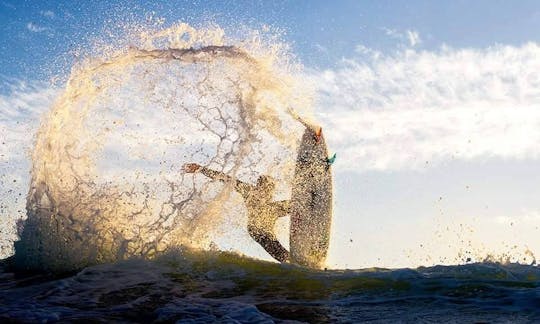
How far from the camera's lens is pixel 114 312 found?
6.55m

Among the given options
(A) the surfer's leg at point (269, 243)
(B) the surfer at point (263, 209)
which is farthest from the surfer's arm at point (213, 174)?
(A) the surfer's leg at point (269, 243)

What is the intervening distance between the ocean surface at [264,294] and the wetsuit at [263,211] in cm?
228

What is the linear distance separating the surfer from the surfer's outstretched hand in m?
0.33

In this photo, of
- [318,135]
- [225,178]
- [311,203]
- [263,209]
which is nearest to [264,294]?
[225,178]

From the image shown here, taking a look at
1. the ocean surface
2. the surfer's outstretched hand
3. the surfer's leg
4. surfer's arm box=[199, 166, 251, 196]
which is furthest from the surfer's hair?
the ocean surface

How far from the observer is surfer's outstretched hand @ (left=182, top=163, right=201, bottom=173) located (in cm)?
1213

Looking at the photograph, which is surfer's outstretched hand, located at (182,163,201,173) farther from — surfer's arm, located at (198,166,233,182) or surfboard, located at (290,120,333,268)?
surfboard, located at (290,120,333,268)

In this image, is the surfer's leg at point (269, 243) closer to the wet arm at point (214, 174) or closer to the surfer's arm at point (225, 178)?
the surfer's arm at point (225, 178)

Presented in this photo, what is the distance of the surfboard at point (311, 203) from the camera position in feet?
43.5

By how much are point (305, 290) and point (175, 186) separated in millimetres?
4668

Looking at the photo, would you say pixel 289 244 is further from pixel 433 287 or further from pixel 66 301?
pixel 66 301

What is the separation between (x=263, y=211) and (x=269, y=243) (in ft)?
2.58

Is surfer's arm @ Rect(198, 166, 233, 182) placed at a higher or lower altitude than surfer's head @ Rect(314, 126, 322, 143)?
lower

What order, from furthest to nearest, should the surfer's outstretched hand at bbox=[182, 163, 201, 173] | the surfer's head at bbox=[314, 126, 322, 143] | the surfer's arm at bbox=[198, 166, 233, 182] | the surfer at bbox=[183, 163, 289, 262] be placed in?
the surfer's head at bbox=[314, 126, 322, 143] < the surfer at bbox=[183, 163, 289, 262] < the surfer's arm at bbox=[198, 166, 233, 182] < the surfer's outstretched hand at bbox=[182, 163, 201, 173]
